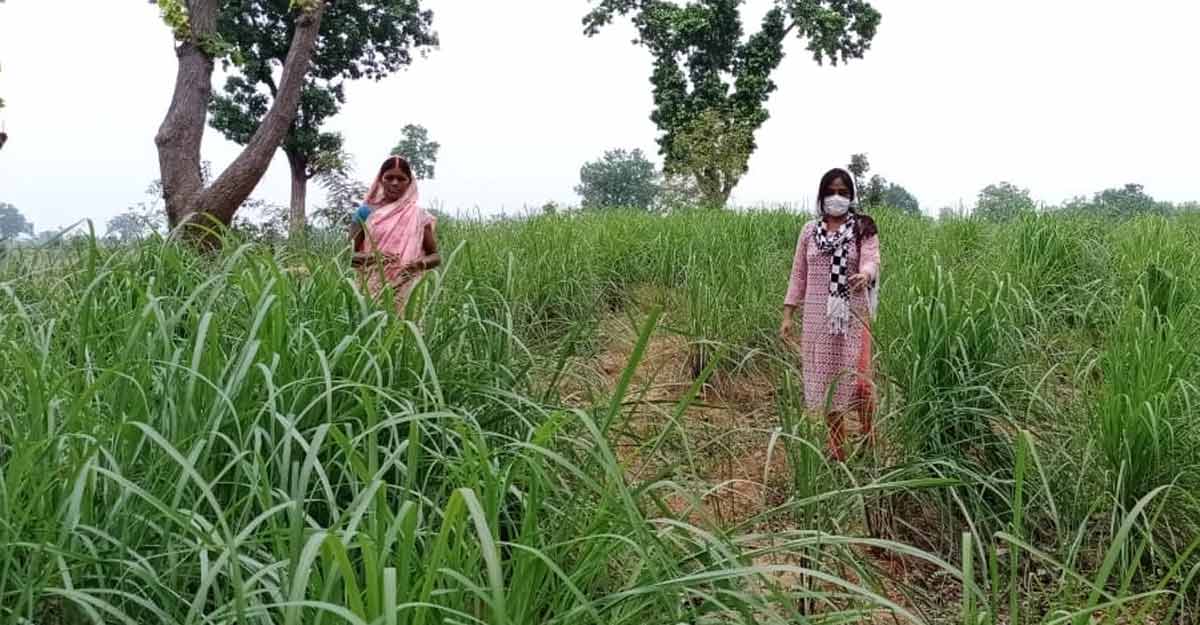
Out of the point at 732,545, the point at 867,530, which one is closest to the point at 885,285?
the point at 867,530

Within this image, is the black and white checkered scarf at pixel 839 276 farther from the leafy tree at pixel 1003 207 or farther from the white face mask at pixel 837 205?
the leafy tree at pixel 1003 207

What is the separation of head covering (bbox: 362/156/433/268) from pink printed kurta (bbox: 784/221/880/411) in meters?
1.56

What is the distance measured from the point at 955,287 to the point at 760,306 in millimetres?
1398

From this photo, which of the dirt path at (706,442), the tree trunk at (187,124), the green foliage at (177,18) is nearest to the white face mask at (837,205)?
the dirt path at (706,442)

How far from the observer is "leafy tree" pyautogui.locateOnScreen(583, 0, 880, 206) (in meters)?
21.8

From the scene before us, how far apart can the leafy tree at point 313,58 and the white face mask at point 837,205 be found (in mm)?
18639

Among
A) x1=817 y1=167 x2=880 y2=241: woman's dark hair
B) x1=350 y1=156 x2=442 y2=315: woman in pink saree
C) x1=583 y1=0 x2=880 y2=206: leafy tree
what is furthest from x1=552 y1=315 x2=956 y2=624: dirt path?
x1=583 y1=0 x2=880 y2=206: leafy tree

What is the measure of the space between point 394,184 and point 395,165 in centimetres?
8

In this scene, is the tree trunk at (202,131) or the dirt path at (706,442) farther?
the tree trunk at (202,131)

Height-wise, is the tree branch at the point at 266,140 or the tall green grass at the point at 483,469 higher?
the tree branch at the point at 266,140

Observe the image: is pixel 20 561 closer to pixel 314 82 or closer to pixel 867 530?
pixel 867 530

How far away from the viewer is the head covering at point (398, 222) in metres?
3.22

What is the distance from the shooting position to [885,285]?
12.0 feet

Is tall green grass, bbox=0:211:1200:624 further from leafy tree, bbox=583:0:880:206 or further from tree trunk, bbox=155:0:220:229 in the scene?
leafy tree, bbox=583:0:880:206
